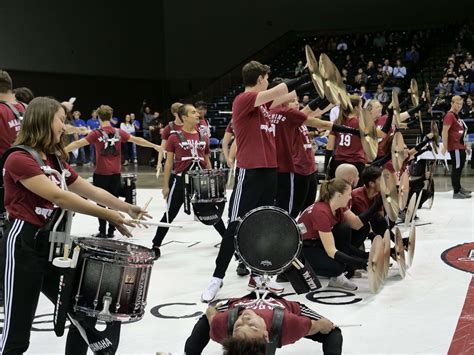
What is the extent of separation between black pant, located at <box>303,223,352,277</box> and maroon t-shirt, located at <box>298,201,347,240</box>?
0.07m

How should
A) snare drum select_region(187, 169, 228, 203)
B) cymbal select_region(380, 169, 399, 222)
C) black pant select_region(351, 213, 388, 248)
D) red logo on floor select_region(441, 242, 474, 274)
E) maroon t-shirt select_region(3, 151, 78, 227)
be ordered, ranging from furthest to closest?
snare drum select_region(187, 169, 228, 203), red logo on floor select_region(441, 242, 474, 274), black pant select_region(351, 213, 388, 248), cymbal select_region(380, 169, 399, 222), maroon t-shirt select_region(3, 151, 78, 227)

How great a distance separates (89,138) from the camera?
313 inches

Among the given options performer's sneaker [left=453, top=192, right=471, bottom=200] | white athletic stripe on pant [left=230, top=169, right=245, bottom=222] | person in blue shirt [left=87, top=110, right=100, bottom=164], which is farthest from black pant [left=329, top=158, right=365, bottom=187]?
person in blue shirt [left=87, top=110, right=100, bottom=164]

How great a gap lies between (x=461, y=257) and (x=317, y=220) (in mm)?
2202

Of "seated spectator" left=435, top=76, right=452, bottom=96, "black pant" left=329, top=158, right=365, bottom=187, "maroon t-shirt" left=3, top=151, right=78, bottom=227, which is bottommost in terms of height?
"black pant" left=329, top=158, right=365, bottom=187

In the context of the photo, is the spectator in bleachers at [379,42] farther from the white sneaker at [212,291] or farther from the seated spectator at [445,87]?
the white sneaker at [212,291]

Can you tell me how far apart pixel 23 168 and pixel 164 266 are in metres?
3.69

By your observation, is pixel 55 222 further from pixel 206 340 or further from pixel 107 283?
pixel 206 340

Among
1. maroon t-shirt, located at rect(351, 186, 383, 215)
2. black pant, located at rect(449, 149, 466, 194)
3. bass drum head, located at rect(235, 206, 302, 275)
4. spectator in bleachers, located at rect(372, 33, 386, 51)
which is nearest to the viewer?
bass drum head, located at rect(235, 206, 302, 275)

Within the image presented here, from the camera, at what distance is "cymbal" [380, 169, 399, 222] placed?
5.12 m

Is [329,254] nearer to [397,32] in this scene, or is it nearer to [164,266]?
[164,266]

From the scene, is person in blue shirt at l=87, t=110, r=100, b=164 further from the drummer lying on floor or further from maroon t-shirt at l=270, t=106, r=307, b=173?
the drummer lying on floor

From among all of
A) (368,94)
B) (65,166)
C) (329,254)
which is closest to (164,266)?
(329,254)

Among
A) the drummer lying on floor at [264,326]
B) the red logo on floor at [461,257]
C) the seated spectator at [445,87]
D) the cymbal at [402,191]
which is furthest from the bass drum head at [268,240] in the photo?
the seated spectator at [445,87]
